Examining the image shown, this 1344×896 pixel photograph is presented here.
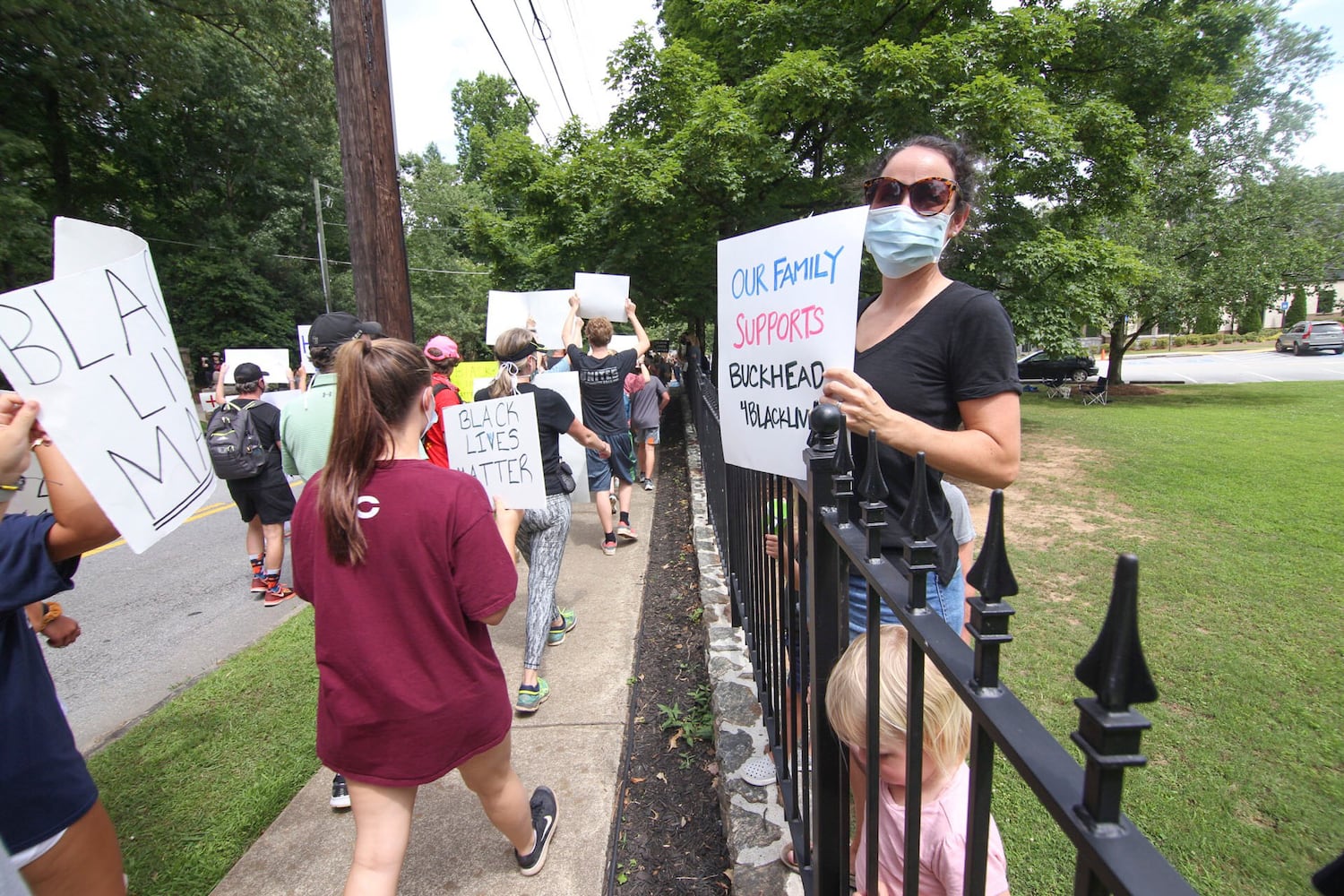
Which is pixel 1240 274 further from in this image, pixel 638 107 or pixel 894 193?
pixel 894 193

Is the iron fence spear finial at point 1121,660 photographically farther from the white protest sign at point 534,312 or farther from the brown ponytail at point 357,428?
the white protest sign at point 534,312

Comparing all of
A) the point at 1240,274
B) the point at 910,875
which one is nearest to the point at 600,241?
the point at 910,875

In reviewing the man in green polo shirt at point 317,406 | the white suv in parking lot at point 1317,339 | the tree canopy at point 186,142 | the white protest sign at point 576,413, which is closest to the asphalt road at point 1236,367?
the white suv in parking lot at point 1317,339

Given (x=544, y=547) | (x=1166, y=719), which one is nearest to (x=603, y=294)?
(x=544, y=547)

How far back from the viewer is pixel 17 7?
1622 cm

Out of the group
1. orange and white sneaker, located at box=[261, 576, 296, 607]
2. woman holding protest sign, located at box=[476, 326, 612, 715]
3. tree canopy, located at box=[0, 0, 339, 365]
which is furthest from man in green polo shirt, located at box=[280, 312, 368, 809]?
tree canopy, located at box=[0, 0, 339, 365]

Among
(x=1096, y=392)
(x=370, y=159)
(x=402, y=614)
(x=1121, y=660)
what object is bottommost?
(x=1096, y=392)

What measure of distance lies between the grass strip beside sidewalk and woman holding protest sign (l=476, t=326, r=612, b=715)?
3.79ft

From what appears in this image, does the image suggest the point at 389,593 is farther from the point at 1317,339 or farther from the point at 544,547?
the point at 1317,339

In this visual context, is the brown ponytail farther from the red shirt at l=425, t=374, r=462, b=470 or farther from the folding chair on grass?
the folding chair on grass

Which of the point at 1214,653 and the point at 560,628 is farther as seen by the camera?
the point at 560,628

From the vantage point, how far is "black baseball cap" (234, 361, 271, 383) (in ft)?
16.8

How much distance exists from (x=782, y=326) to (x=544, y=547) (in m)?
2.32

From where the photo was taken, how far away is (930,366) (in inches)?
65.6
